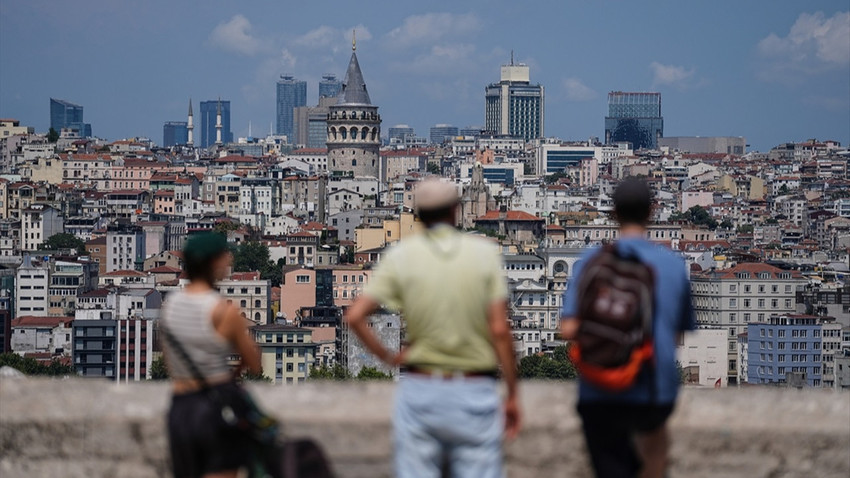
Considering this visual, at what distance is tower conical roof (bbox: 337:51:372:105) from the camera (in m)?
117

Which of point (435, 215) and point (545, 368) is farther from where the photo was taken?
point (545, 368)

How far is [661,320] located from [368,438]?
901 mm

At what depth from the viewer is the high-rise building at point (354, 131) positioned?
11644 cm

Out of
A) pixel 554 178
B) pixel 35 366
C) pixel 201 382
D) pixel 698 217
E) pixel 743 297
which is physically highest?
pixel 554 178

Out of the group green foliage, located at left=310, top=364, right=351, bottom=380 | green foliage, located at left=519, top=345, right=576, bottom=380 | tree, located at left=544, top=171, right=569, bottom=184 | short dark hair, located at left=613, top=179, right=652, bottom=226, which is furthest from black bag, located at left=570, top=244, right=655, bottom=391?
tree, located at left=544, top=171, right=569, bottom=184

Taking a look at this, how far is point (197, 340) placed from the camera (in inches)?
186

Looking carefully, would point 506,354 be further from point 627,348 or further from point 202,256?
point 202,256

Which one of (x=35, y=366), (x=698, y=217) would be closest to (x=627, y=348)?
(x=35, y=366)

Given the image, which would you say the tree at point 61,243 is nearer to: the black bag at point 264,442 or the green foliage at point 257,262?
the green foliage at point 257,262

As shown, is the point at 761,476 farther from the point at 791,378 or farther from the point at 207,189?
the point at 207,189

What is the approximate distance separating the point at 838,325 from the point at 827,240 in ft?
156

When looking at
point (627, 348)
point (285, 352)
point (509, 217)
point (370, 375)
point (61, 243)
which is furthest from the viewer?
point (509, 217)

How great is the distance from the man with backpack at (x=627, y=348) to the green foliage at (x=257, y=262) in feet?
239

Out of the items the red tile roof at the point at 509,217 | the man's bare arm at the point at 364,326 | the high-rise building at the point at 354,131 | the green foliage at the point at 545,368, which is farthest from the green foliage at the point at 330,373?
the high-rise building at the point at 354,131
